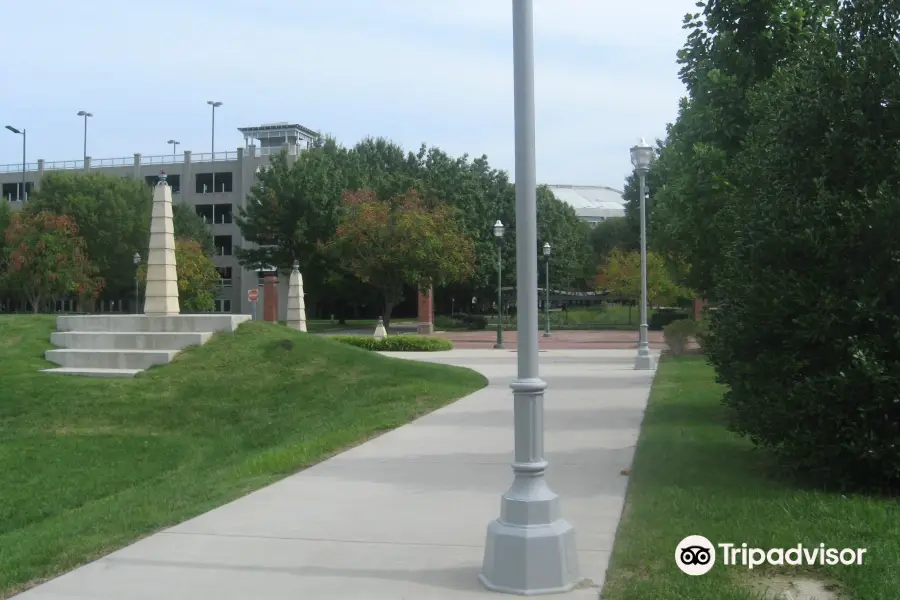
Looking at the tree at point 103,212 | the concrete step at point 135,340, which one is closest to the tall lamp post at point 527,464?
the concrete step at point 135,340

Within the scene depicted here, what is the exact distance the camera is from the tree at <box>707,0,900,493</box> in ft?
23.1

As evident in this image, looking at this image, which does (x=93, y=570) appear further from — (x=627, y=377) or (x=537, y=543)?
(x=627, y=377)

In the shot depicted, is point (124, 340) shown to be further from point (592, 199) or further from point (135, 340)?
point (592, 199)

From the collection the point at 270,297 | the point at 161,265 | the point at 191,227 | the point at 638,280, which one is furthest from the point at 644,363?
the point at 191,227

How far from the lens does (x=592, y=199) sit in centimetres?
13475

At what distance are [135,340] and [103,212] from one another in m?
43.5

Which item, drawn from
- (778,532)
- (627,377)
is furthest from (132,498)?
(627,377)

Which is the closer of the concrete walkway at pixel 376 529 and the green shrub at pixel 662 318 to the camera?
the concrete walkway at pixel 376 529

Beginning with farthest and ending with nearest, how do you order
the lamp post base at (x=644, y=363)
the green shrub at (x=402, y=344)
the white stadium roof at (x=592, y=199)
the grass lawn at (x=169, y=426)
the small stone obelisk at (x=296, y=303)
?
1. the white stadium roof at (x=592, y=199)
2. the green shrub at (x=402, y=344)
3. the small stone obelisk at (x=296, y=303)
4. the lamp post base at (x=644, y=363)
5. the grass lawn at (x=169, y=426)

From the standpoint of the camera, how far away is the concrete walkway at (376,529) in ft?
17.9

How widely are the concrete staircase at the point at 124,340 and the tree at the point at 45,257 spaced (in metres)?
34.1

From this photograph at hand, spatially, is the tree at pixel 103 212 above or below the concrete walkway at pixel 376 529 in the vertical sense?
above

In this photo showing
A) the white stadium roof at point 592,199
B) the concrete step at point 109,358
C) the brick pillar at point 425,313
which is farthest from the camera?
the white stadium roof at point 592,199

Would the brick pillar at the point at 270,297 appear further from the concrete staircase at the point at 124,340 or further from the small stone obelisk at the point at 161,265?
the concrete staircase at the point at 124,340
